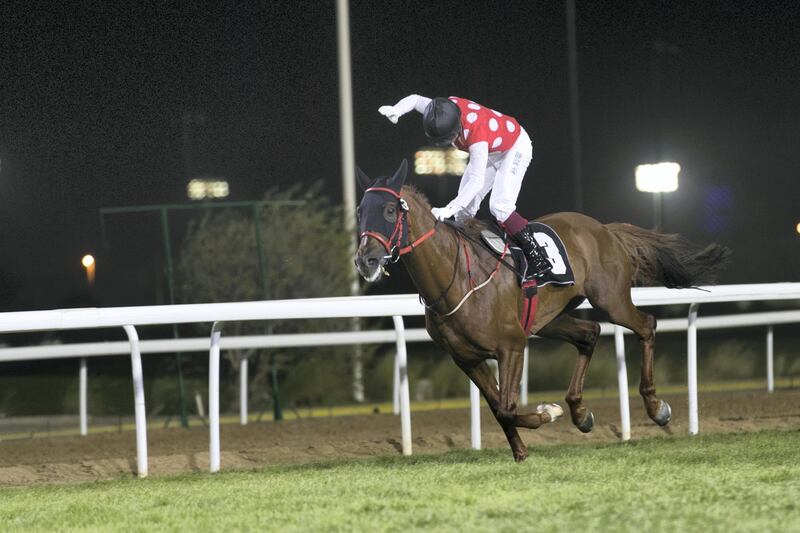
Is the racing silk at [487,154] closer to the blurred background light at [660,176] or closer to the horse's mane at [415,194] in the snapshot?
the horse's mane at [415,194]

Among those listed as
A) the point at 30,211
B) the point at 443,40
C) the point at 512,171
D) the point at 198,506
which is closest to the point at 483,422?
the point at 512,171

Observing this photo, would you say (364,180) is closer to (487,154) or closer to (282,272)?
(487,154)

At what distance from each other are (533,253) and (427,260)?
2.09 feet

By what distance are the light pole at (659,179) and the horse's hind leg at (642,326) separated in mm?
6828

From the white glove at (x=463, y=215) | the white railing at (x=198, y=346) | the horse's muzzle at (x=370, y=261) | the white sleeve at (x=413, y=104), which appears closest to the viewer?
the horse's muzzle at (x=370, y=261)

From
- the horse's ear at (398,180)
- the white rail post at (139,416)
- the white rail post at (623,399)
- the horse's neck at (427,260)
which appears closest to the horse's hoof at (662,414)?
the white rail post at (623,399)

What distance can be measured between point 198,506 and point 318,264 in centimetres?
765

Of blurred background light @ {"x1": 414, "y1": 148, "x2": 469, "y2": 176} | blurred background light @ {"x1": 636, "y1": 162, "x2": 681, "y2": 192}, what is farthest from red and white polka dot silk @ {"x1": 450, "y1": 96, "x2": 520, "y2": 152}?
blurred background light @ {"x1": 414, "y1": 148, "x2": 469, "y2": 176}

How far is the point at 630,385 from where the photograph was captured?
1441 centimetres

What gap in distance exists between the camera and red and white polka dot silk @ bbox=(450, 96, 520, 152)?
6.12m

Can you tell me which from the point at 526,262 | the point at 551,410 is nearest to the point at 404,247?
the point at 526,262

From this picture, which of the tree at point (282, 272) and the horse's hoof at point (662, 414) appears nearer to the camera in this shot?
the horse's hoof at point (662, 414)

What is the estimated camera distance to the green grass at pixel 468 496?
4.29 metres

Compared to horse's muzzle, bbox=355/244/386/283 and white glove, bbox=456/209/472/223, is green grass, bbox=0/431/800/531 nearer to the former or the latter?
horse's muzzle, bbox=355/244/386/283
